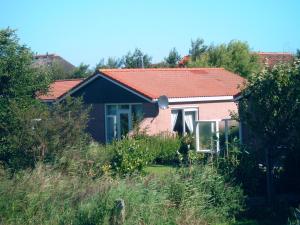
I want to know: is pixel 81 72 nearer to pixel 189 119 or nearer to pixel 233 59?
pixel 233 59

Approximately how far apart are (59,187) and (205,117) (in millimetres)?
15298

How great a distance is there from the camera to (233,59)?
4600 cm

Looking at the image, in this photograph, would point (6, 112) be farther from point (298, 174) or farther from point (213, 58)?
point (213, 58)

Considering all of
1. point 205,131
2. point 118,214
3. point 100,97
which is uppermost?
point 100,97

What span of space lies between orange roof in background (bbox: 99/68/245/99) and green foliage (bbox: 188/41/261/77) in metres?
14.6

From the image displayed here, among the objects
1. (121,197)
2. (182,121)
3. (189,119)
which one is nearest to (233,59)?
(189,119)

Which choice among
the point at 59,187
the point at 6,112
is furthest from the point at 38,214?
the point at 6,112

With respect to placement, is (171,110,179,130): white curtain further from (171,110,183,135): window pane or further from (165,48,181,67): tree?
(165,48,181,67): tree

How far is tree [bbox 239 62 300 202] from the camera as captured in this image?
12.5m

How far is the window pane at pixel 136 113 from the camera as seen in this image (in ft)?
80.2

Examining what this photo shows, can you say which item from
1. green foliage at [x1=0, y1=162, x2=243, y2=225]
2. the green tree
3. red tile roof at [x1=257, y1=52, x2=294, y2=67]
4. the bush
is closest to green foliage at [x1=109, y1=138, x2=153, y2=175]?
the green tree

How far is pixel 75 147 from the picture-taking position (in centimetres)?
1388

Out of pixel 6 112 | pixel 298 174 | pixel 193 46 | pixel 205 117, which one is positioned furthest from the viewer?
pixel 193 46

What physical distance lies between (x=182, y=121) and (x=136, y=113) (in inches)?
87.2
